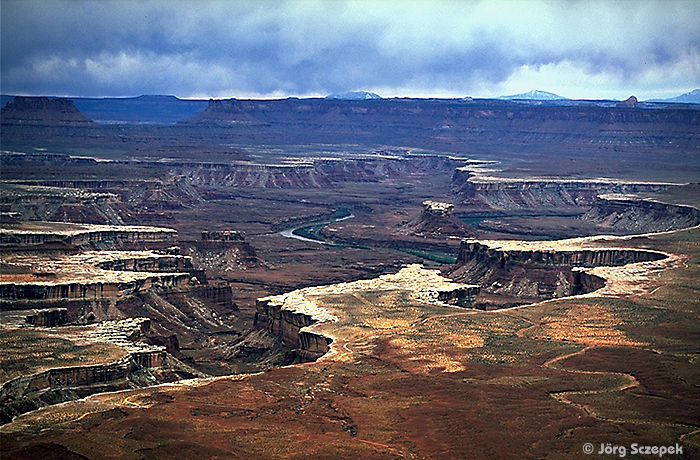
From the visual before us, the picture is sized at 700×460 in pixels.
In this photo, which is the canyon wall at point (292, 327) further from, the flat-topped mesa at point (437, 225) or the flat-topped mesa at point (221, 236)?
the flat-topped mesa at point (437, 225)

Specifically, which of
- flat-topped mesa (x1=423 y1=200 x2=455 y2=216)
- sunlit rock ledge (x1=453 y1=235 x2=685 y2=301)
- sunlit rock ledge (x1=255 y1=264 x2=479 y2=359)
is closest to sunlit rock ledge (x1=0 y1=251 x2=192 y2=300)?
sunlit rock ledge (x1=255 y1=264 x2=479 y2=359)

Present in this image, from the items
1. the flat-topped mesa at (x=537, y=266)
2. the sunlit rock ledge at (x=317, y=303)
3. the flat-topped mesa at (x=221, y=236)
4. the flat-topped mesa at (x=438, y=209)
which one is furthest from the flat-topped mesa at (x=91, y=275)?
the flat-topped mesa at (x=438, y=209)

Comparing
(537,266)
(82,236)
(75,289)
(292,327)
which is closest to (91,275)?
(75,289)

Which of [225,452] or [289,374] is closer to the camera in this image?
[225,452]

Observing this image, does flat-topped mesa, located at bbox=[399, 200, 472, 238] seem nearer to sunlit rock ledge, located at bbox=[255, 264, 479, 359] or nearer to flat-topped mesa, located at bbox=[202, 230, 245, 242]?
flat-topped mesa, located at bbox=[202, 230, 245, 242]

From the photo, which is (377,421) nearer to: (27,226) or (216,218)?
(27,226)

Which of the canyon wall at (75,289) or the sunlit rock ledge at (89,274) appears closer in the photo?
the canyon wall at (75,289)

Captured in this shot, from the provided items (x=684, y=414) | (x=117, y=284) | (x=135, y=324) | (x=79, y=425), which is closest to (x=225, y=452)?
(x=79, y=425)

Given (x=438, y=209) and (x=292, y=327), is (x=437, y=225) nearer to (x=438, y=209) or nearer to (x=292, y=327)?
(x=438, y=209)
